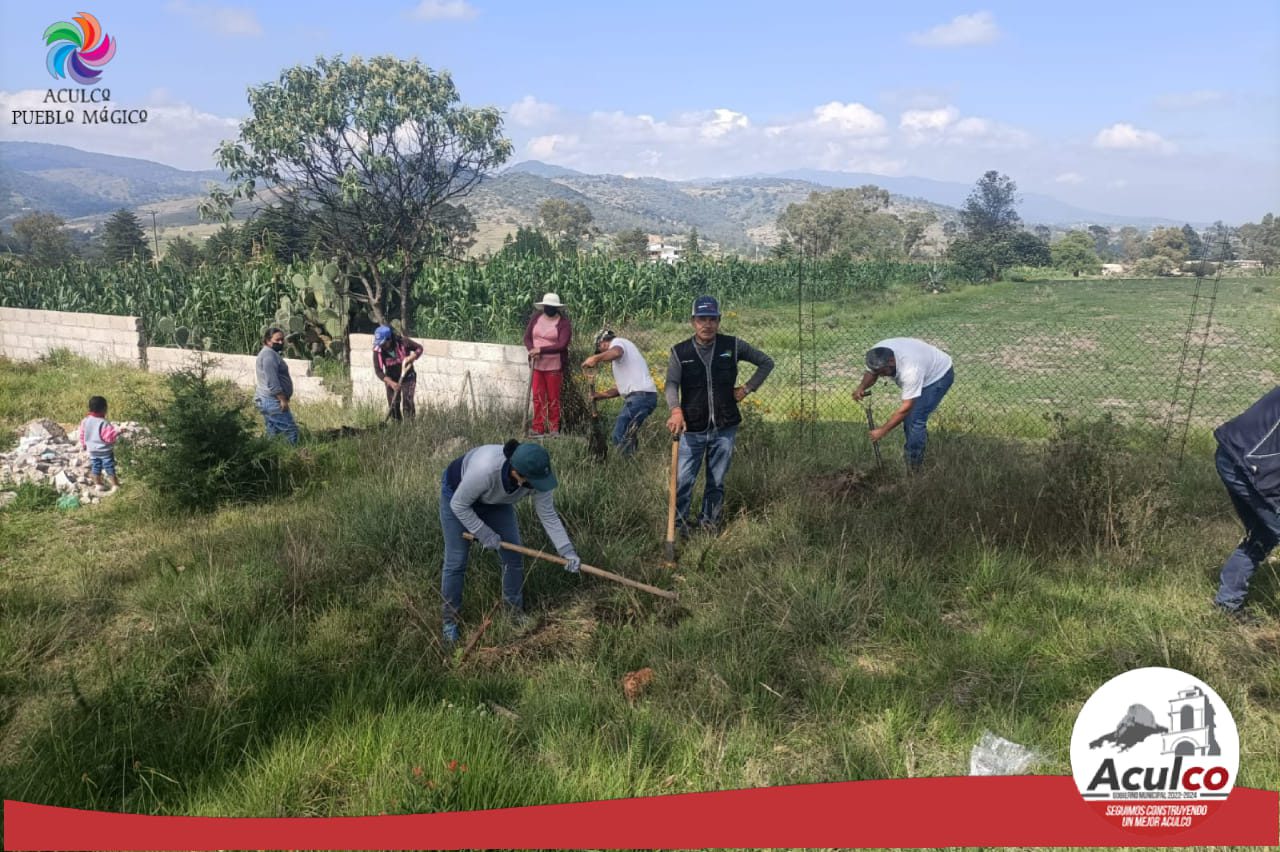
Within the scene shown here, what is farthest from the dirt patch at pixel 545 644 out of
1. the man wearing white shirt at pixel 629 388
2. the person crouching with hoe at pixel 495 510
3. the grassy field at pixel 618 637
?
the man wearing white shirt at pixel 629 388

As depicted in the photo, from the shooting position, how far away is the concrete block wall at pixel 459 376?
8.27 metres

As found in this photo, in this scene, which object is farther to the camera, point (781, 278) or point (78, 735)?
point (781, 278)

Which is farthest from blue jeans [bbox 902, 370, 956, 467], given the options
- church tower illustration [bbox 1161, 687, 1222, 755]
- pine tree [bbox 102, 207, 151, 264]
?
pine tree [bbox 102, 207, 151, 264]

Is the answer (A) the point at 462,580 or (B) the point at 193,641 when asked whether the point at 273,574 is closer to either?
(B) the point at 193,641

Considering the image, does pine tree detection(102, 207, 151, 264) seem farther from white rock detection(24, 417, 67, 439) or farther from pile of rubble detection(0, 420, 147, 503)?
pile of rubble detection(0, 420, 147, 503)

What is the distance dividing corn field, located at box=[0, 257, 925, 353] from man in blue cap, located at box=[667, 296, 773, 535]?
5957 millimetres

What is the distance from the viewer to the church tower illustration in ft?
8.64

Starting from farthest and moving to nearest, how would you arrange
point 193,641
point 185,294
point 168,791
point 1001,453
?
point 185,294, point 1001,453, point 193,641, point 168,791

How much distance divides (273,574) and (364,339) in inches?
236

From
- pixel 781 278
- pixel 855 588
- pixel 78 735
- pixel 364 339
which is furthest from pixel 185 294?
pixel 781 278

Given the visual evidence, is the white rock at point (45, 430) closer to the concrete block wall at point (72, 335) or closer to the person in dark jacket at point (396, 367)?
the person in dark jacket at point (396, 367)

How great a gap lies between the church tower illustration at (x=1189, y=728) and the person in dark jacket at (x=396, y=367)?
22.5ft

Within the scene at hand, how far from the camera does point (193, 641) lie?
3656 mm

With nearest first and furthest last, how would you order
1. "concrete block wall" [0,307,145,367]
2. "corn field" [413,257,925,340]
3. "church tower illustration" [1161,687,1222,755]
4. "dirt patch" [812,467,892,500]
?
"church tower illustration" [1161,687,1222,755], "dirt patch" [812,467,892,500], "concrete block wall" [0,307,145,367], "corn field" [413,257,925,340]
